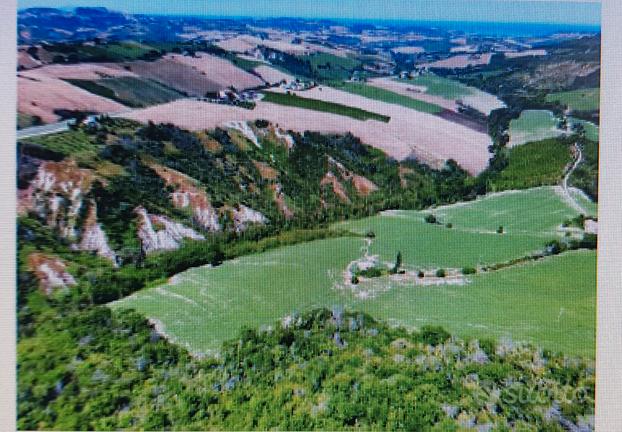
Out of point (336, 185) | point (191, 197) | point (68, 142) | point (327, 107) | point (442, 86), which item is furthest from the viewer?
point (442, 86)

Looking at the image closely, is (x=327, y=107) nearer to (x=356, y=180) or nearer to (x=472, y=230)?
(x=356, y=180)

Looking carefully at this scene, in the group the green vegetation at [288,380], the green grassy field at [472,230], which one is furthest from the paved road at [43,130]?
the green grassy field at [472,230]

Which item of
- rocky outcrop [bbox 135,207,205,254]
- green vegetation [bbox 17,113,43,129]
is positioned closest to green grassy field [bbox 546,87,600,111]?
rocky outcrop [bbox 135,207,205,254]

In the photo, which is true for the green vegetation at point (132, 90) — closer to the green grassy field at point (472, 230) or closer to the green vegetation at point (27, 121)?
the green vegetation at point (27, 121)

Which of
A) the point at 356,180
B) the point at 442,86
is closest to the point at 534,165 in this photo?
the point at 442,86

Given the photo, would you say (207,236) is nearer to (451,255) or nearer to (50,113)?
(50,113)

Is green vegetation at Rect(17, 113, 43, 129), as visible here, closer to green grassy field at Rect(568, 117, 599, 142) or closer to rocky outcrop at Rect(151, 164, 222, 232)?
rocky outcrop at Rect(151, 164, 222, 232)
